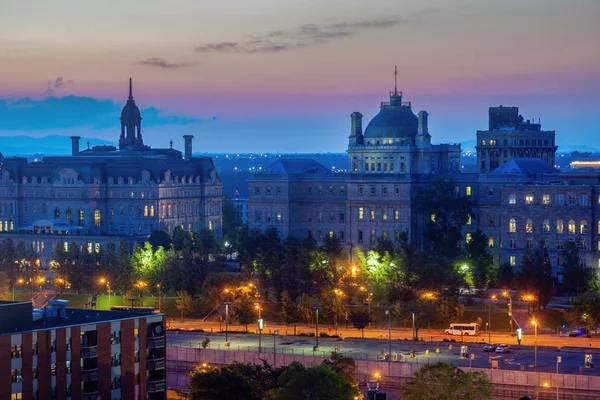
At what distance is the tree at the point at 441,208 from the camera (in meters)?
189

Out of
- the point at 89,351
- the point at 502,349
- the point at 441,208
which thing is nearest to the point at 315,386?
the point at 89,351

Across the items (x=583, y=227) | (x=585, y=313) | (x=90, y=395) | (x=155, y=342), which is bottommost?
(x=90, y=395)

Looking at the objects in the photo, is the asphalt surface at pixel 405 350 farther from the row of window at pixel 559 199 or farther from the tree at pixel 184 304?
the row of window at pixel 559 199

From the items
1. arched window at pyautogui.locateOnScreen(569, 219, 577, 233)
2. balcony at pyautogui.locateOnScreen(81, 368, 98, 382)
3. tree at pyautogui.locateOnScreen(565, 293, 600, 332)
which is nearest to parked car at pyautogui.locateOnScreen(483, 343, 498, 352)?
tree at pyautogui.locateOnScreen(565, 293, 600, 332)

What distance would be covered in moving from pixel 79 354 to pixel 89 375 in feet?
5.87

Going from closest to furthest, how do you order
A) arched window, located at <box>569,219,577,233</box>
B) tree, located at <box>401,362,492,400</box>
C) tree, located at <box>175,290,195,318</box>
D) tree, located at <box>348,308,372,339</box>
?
tree, located at <box>401,362,492,400</box>
tree, located at <box>348,308,372,339</box>
tree, located at <box>175,290,195,318</box>
arched window, located at <box>569,219,577,233</box>

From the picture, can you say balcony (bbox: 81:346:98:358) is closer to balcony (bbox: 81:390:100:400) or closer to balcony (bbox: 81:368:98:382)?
balcony (bbox: 81:368:98:382)

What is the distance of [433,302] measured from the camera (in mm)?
154875

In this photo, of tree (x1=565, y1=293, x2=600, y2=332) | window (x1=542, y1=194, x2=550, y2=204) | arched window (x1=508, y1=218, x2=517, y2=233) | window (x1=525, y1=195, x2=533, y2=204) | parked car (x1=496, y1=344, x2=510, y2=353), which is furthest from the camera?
arched window (x1=508, y1=218, x2=517, y2=233)

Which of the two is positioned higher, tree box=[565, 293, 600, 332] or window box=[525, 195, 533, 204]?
window box=[525, 195, 533, 204]

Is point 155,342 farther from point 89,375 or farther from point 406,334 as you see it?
point 406,334

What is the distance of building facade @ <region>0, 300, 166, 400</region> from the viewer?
356 ft

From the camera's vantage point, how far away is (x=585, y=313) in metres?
149

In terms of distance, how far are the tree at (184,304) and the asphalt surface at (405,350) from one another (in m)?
11.2
